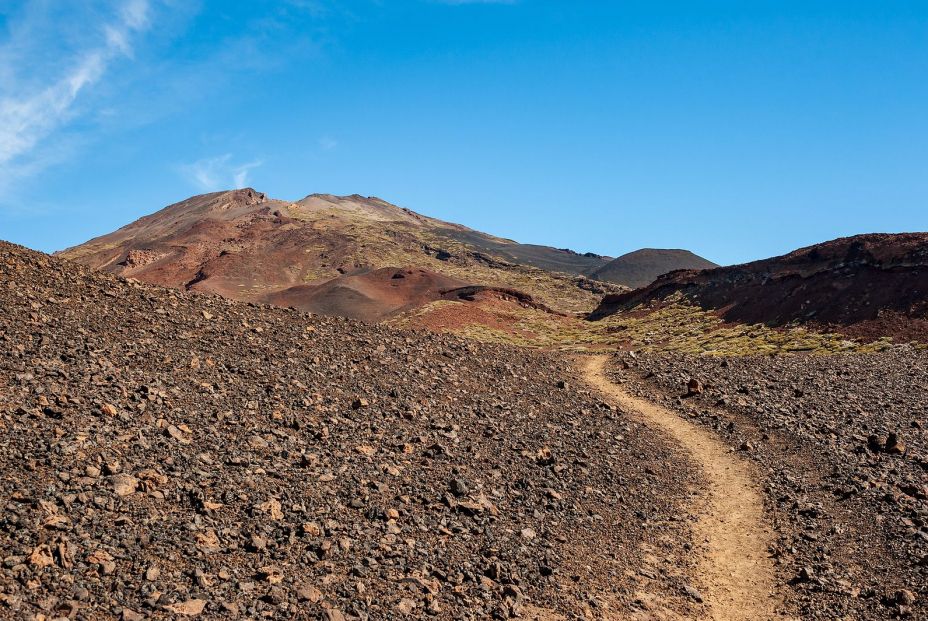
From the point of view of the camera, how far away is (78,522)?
8.34 m

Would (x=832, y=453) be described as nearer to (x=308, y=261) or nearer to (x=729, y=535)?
(x=729, y=535)

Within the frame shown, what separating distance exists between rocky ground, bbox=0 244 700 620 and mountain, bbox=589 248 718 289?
123m

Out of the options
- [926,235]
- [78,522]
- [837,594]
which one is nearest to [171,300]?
[78,522]

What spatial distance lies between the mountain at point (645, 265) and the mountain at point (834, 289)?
8326cm

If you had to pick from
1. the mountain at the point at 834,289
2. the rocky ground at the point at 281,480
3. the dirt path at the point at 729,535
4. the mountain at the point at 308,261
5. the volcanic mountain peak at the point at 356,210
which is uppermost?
the volcanic mountain peak at the point at 356,210

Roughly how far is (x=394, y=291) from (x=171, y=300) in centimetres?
5042

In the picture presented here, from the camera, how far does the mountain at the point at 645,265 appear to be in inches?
5536

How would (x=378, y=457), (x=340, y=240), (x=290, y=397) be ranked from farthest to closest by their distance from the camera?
(x=340, y=240) < (x=290, y=397) < (x=378, y=457)

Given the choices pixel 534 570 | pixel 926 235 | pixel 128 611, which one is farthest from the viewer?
pixel 926 235

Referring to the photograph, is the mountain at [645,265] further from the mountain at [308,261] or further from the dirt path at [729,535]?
the dirt path at [729,535]

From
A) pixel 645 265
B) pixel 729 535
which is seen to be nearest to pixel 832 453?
pixel 729 535

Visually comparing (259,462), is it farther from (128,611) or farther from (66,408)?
(128,611)

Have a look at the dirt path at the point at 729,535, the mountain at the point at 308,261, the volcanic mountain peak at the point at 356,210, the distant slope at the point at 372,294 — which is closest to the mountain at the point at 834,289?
the mountain at the point at 308,261

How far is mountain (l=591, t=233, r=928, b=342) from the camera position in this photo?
36.1m
